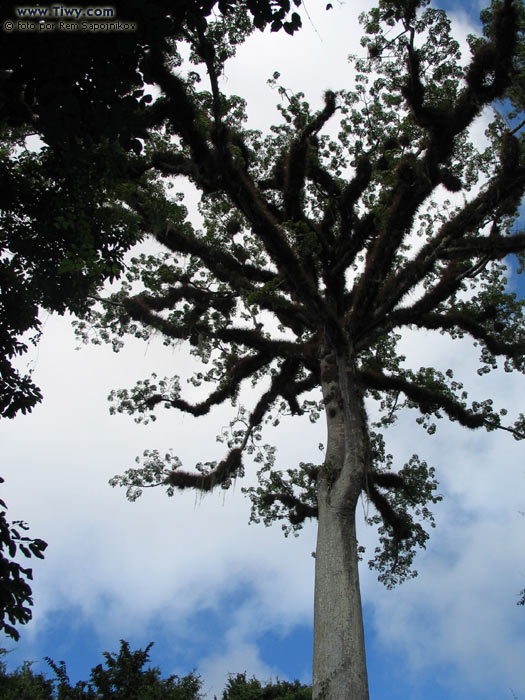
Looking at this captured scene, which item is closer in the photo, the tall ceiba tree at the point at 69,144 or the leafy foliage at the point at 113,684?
the tall ceiba tree at the point at 69,144

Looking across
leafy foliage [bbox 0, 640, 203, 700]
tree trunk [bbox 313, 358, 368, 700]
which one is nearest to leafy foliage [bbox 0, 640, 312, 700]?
leafy foliage [bbox 0, 640, 203, 700]

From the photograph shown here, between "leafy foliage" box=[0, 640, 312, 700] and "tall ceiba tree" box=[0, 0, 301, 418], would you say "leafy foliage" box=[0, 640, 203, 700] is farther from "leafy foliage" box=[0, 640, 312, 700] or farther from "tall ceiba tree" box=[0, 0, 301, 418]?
"tall ceiba tree" box=[0, 0, 301, 418]

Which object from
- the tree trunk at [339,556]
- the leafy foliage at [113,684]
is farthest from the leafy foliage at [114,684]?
the tree trunk at [339,556]

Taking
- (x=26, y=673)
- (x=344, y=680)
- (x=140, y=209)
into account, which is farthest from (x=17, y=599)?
(x=140, y=209)

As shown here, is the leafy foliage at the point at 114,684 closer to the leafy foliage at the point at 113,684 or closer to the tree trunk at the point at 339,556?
the leafy foliage at the point at 113,684

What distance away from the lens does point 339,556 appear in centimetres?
815

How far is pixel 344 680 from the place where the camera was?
671 cm

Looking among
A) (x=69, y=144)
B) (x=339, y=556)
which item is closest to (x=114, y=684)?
(x=339, y=556)

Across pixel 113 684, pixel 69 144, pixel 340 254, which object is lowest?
pixel 113 684

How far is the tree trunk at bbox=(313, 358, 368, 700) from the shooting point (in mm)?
6852

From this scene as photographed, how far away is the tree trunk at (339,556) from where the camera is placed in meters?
6.85

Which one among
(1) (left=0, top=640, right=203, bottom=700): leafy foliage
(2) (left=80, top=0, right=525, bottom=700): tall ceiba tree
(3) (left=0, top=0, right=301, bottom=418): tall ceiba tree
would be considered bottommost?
(1) (left=0, top=640, right=203, bottom=700): leafy foliage

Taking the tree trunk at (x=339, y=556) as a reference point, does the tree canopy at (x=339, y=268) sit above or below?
above

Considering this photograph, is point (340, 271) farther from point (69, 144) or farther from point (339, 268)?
point (69, 144)
